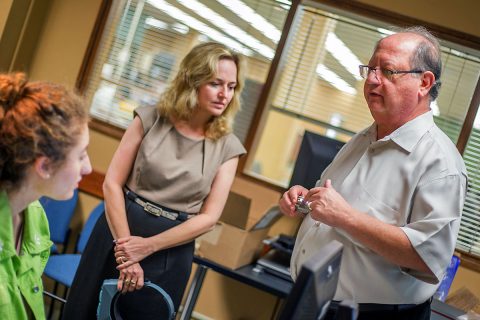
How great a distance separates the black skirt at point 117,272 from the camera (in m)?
2.59

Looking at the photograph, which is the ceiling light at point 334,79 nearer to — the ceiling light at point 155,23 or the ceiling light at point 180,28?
the ceiling light at point 180,28

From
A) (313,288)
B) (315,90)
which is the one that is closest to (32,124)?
(313,288)

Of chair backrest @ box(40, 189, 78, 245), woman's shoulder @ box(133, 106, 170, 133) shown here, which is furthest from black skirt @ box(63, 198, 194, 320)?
chair backrest @ box(40, 189, 78, 245)

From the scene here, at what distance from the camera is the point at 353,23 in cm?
431

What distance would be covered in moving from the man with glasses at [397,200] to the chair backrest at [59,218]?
257 cm

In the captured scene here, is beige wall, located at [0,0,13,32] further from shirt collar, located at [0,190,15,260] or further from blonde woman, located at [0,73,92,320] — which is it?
shirt collar, located at [0,190,15,260]

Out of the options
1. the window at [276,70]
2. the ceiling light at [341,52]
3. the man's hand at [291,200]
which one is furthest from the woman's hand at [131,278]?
the ceiling light at [341,52]

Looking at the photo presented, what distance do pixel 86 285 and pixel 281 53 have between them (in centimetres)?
230

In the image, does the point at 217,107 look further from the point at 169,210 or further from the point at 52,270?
the point at 52,270

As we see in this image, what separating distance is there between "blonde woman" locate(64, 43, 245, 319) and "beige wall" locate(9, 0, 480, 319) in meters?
1.37

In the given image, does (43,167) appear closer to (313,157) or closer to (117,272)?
(117,272)

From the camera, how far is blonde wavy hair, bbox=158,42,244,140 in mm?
2654

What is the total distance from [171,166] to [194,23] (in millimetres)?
2218

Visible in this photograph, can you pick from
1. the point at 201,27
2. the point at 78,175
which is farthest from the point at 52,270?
the point at 78,175
